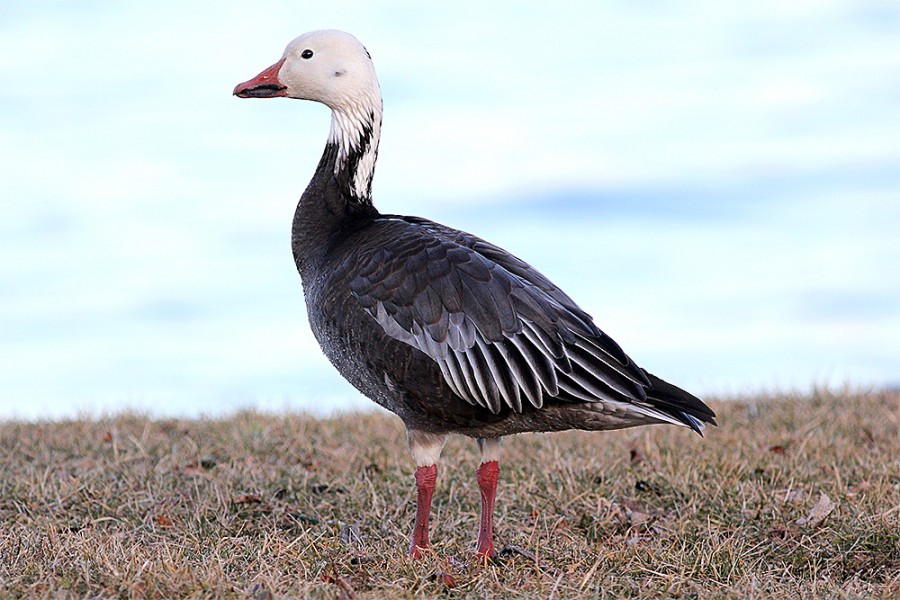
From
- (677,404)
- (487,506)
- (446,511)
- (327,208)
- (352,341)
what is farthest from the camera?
(446,511)

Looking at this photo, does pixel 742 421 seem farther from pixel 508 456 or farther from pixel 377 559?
pixel 377 559

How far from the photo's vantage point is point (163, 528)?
6.34 meters

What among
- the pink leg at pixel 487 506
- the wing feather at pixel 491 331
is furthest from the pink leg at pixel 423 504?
the wing feather at pixel 491 331

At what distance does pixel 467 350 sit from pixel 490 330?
164mm

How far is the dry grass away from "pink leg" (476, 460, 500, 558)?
124 mm

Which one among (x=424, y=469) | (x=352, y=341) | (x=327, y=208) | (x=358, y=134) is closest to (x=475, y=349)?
(x=352, y=341)

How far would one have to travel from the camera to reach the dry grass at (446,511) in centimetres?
495

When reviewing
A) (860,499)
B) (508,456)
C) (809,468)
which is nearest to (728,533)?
(860,499)

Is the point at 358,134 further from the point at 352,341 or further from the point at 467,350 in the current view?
the point at 467,350

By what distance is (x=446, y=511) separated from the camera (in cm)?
665

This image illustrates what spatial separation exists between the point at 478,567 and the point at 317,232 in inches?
92.7

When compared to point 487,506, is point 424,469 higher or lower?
higher

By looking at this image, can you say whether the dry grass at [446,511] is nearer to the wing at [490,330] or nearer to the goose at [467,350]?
the goose at [467,350]

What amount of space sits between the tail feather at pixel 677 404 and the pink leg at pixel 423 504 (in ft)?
4.38
